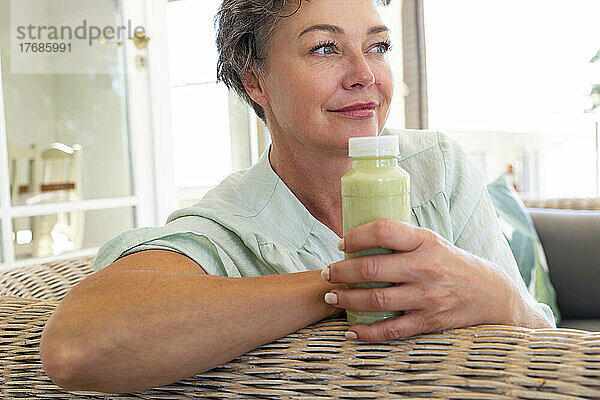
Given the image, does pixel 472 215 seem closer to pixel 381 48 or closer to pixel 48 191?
pixel 381 48

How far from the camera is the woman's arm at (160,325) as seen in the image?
2.46 feet

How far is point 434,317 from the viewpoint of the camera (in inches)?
30.0

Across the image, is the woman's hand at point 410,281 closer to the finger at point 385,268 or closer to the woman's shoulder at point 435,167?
the finger at point 385,268

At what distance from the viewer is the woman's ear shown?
4.28ft

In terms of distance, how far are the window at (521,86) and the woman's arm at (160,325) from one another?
3.22m

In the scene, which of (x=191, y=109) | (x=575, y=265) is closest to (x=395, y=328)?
(x=575, y=265)

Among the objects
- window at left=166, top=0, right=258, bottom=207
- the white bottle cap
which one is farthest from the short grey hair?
window at left=166, top=0, right=258, bottom=207

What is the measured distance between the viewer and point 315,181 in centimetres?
126

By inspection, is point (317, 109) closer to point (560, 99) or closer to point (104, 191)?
point (104, 191)

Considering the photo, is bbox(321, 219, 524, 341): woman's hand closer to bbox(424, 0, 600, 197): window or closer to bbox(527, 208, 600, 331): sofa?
bbox(527, 208, 600, 331): sofa

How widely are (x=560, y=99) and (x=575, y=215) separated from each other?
1755 millimetres

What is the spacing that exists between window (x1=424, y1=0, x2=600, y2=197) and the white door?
176cm

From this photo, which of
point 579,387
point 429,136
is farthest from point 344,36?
point 579,387

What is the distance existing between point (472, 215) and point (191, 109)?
2.49 meters
